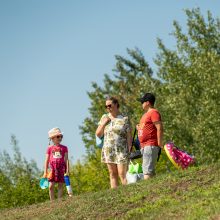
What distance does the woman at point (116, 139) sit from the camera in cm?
1468

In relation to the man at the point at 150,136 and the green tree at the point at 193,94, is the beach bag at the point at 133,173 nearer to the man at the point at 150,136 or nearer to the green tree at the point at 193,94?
the man at the point at 150,136

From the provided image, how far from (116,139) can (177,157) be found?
1507mm

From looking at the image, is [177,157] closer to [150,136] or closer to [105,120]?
[150,136]

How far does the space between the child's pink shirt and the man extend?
A: 2569 millimetres

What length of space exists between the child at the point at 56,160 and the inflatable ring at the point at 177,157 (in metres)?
2.73

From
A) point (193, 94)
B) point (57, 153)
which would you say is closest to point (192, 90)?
point (193, 94)

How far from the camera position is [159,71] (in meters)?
40.5

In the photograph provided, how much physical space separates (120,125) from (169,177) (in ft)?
6.18

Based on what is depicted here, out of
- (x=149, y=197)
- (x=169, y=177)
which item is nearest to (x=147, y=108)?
(x=169, y=177)

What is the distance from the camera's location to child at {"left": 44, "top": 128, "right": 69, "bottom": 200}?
16047 mm

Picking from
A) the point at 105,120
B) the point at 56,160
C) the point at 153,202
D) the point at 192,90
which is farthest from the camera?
the point at 192,90

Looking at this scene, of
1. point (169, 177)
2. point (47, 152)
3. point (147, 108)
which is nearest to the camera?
point (169, 177)

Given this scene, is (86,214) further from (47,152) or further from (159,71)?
(159,71)

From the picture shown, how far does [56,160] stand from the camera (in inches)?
632
